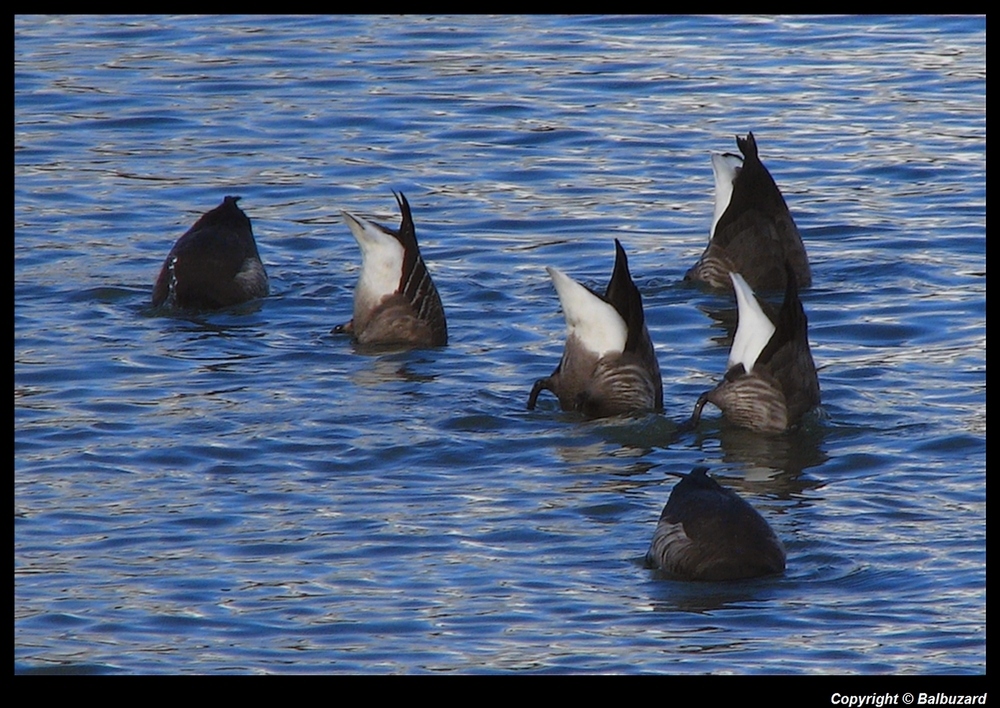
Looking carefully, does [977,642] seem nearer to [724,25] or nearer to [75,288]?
[75,288]

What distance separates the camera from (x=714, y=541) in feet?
27.3

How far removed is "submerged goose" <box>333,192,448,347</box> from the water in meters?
0.23

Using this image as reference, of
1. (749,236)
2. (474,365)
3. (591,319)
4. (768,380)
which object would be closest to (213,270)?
(474,365)

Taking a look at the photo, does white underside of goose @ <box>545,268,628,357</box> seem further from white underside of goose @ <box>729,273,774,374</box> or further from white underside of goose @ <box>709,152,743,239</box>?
white underside of goose @ <box>709,152,743,239</box>

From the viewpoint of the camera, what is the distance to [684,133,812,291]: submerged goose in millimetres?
13742

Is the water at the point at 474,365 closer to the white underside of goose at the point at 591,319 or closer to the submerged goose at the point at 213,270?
the submerged goose at the point at 213,270

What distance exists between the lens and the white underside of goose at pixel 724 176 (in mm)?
13820

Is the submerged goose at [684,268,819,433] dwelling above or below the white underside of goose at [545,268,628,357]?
below

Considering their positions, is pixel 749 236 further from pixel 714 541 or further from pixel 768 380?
pixel 714 541

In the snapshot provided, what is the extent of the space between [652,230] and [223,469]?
6.43m

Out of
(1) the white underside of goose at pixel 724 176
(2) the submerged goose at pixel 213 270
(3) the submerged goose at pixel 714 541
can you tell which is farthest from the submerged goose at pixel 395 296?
(3) the submerged goose at pixel 714 541

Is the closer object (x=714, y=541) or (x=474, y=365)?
(x=714, y=541)

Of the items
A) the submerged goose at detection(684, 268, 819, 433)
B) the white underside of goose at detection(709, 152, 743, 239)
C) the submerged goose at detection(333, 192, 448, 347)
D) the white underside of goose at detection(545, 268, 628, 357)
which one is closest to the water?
the submerged goose at detection(684, 268, 819, 433)

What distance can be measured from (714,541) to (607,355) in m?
2.82
